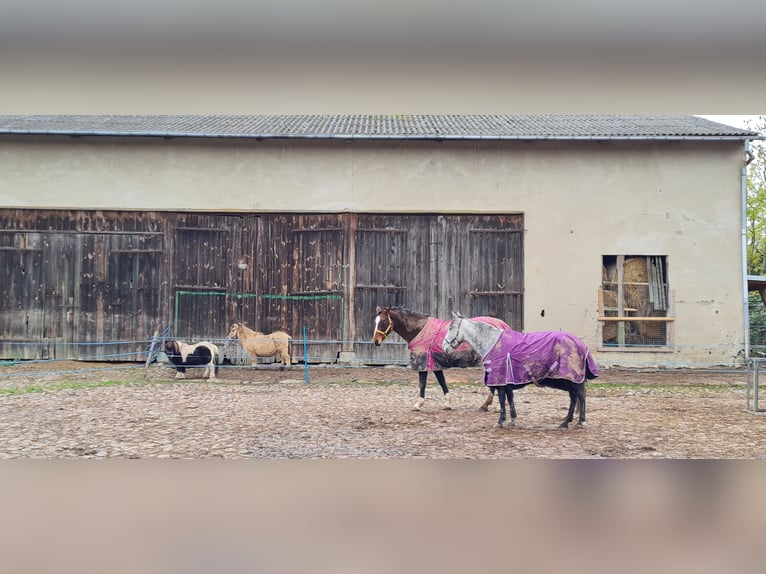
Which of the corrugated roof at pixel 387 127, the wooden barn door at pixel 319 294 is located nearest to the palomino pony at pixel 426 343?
the wooden barn door at pixel 319 294

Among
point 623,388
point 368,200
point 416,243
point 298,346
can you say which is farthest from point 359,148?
point 623,388

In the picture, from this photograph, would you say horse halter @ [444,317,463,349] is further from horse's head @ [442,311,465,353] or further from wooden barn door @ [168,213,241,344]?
wooden barn door @ [168,213,241,344]

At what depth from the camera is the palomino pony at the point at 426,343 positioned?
8906mm

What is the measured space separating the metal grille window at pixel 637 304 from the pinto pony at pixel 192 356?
7434mm

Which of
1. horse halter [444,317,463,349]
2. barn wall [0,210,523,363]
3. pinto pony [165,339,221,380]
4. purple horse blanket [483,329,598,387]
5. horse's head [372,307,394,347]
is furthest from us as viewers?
barn wall [0,210,523,363]

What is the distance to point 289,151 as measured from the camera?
14.0 m

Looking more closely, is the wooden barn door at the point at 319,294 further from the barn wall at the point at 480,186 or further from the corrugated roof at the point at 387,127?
the corrugated roof at the point at 387,127

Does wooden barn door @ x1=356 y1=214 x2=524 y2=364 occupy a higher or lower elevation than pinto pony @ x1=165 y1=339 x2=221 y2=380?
higher

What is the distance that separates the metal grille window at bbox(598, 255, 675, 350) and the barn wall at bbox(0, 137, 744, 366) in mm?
295

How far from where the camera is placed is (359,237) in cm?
1388

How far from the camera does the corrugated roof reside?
13.5 meters

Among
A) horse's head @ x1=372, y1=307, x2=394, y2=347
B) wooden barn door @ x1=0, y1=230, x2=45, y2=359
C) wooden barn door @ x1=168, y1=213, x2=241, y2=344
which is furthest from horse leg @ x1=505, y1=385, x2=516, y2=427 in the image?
wooden barn door @ x1=0, y1=230, x2=45, y2=359

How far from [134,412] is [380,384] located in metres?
4.74

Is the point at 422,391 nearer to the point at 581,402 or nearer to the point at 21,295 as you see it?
the point at 581,402
